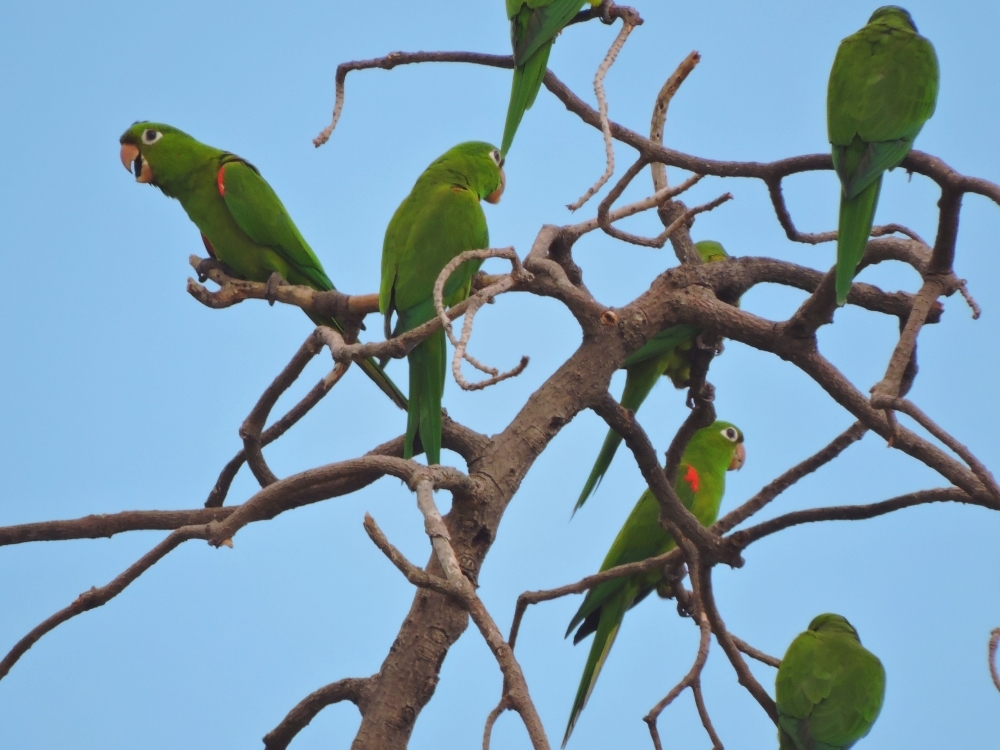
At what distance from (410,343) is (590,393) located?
741 mm

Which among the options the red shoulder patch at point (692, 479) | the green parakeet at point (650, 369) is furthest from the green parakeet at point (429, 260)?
the red shoulder patch at point (692, 479)

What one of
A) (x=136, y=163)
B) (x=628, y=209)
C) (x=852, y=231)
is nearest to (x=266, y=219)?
(x=136, y=163)

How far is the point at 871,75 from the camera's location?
272 centimetres

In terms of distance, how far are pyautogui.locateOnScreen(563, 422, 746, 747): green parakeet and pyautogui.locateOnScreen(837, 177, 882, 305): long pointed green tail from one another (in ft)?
3.69

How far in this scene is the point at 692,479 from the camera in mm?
4070

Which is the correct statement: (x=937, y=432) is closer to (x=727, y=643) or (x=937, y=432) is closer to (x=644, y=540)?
(x=727, y=643)

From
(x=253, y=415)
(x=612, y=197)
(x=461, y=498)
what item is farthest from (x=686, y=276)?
(x=253, y=415)

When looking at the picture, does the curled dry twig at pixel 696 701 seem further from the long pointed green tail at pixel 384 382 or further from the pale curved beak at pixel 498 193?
the pale curved beak at pixel 498 193

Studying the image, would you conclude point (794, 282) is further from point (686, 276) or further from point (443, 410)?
point (443, 410)

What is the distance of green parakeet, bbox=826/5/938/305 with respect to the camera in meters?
2.49

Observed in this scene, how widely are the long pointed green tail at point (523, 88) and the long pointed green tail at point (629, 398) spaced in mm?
994

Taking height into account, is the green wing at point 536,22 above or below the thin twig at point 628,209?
above

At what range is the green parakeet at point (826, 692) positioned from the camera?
9.11ft

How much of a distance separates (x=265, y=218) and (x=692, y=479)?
6.38 feet
